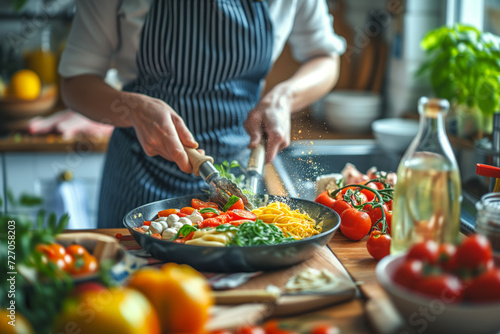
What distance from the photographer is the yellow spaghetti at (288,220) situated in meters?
1.11

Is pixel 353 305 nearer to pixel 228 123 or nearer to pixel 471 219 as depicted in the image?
pixel 471 219

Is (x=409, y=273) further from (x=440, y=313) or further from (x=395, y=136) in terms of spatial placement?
(x=395, y=136)

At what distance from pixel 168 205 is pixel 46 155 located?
5.07 ft

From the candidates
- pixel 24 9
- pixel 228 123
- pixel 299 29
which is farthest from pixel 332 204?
pixel 24 9

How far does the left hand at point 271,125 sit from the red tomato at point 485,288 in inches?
32.9

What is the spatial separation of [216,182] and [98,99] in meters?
0.53

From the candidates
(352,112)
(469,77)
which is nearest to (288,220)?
(469,77)

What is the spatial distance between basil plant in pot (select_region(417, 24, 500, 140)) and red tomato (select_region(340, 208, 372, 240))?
1.09m

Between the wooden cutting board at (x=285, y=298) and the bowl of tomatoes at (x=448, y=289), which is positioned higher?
the bowl of tomatoes at (x=448, y=289)

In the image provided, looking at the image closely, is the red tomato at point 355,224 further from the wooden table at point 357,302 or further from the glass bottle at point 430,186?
the glass bottle at point 430,186

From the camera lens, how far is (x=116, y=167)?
1.71 meters

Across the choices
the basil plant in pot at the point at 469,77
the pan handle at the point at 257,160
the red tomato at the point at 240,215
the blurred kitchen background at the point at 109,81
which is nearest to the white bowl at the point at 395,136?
the blurred kitchen background at the point at 109,81

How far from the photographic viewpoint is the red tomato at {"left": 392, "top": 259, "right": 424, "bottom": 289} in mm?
741

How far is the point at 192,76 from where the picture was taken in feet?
5.31
